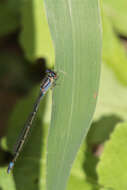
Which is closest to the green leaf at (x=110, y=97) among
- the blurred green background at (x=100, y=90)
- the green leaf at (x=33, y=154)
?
the blurred green background at (x=100, y=90)

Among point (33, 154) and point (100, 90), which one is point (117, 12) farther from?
point (33, 154)

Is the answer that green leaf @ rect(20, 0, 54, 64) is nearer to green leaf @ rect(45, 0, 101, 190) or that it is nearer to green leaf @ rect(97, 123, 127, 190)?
green leaf @ rect(97, 123, 127, 190)

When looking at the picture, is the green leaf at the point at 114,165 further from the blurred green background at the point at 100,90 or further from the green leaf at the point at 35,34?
the green leaf at the point at 35,34

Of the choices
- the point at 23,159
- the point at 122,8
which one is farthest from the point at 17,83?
the point at 23,159

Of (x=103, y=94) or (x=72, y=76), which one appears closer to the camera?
(x=72, y=76)

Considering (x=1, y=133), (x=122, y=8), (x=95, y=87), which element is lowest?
(x=1, y=133)

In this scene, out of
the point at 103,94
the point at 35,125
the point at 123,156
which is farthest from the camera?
the point at 103,94

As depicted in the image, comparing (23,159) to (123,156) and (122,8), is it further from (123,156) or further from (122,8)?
(122,8)
